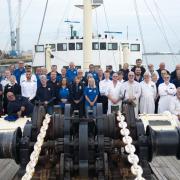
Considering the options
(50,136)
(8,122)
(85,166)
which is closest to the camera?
(85,166)

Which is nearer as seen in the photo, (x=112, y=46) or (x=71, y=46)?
(x=71, y=46)

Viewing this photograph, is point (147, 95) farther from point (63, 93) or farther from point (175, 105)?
point (63, 93)

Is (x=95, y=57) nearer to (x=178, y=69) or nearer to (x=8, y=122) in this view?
(x=178, y=69)

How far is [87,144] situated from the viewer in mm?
4527

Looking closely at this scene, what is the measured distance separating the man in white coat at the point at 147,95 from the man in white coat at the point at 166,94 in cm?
28

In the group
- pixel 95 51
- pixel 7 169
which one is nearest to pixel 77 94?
pixel 7 169

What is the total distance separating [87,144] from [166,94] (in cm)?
426

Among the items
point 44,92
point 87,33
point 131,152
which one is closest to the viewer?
point 131,152

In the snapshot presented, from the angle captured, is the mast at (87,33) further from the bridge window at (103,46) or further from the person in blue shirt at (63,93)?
the bridge window at (103,46)

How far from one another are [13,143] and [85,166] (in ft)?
2.58

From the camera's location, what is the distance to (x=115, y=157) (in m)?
5.16

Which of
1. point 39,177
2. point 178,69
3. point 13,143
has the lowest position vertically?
point 39,177

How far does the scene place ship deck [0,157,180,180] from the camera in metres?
5.94

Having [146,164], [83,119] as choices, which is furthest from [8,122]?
[146,164]
